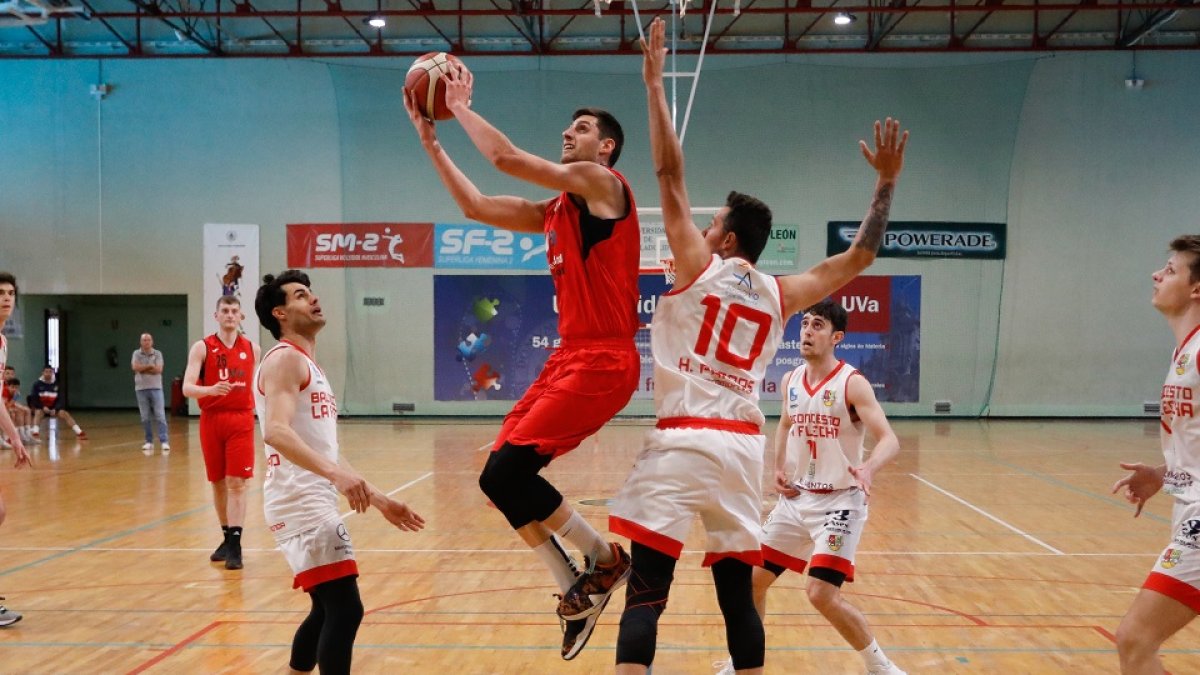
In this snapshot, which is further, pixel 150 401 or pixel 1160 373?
pixel 1160 373

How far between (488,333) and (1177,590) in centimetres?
1942

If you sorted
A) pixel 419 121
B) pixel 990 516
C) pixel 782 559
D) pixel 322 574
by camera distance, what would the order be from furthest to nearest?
pixel 990 516
pixel 782 559
pixel 322 574
pixel 419 121

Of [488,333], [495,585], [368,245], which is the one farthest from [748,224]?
[368,245]

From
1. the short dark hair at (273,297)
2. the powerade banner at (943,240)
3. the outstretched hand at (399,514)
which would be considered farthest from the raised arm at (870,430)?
the powerade banner at (943,240)

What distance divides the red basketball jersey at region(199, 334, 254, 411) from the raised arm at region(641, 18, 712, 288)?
18.5 ft

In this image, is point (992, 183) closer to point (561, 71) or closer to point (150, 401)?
point (561, 71)

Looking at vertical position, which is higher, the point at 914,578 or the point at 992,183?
the point at 992,183

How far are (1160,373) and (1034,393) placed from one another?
2.71 meters

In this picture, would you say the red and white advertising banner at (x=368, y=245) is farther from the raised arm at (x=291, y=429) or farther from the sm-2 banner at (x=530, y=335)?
the raised arm at (x=291, y=429)

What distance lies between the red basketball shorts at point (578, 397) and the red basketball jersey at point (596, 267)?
83 millimetres

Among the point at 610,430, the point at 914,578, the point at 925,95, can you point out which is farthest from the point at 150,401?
the point at 925,95

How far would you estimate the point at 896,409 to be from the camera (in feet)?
72.8

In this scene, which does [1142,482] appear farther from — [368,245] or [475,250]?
[368,245]

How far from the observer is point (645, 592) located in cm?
343
